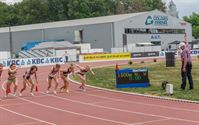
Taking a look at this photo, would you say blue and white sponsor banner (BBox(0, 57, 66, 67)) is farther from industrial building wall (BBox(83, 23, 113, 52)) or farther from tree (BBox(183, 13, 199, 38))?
tree (BBox(183, 13, 199, 38))

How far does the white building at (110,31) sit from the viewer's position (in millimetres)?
80000

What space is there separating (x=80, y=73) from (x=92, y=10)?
90.3 meters

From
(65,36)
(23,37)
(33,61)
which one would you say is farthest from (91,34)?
(33,61)

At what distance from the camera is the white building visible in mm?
80000

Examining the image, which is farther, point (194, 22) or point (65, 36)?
point (194, 22)

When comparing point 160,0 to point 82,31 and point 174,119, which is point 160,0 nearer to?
point 82,31

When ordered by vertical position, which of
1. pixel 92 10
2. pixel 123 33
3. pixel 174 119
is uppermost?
pixel 92 10

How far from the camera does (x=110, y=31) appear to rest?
7919 centimetres

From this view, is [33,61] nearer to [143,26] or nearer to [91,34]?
[91,34]

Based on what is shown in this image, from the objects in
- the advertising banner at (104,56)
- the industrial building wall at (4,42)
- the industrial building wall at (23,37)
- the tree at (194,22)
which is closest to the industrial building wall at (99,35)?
the industrial building wall at (23,37)

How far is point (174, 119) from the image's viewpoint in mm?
13391

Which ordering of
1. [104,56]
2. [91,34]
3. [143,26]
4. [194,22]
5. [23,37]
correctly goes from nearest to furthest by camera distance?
[104,56] → [91,34] → [143,26] → [23,37] → [194,22]

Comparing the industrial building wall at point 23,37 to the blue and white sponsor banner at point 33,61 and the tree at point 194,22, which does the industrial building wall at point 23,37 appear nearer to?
the blue and white sponsor banner at point 33,61

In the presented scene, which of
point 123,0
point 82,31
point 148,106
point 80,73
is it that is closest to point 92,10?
point 123,0
